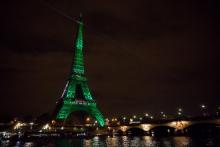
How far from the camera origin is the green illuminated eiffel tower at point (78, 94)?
10388 centimetres

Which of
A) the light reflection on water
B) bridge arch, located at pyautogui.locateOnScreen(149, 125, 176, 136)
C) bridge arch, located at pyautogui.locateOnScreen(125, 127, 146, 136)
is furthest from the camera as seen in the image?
bridge arch, located at pyautogui.locateOnScreen(125, 127, 146, 136)

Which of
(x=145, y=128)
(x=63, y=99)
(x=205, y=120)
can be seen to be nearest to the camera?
(x=205, y=120)

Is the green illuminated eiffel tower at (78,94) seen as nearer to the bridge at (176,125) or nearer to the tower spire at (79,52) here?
the tower spire at (79,52)

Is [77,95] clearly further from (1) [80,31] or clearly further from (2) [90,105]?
(1) [80,31]

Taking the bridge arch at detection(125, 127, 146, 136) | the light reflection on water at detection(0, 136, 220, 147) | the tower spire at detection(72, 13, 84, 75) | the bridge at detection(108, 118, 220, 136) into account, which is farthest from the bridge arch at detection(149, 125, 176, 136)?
the light reflection on water at detection(0, 136, 220, 147)

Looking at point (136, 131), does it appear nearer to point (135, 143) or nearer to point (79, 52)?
point (79, 52)

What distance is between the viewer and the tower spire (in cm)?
11306

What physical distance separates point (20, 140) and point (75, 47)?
47.6 meters

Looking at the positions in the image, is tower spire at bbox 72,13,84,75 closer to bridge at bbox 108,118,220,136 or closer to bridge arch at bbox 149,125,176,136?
bridge at bbox 108,118,220,136

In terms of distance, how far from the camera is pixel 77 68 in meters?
113

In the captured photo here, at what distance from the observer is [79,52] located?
11550cm

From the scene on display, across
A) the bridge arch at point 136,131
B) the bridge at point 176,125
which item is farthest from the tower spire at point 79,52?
the bridge arch at point 136,131

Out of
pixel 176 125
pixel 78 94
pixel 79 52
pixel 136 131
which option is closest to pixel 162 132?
pixel 136 131

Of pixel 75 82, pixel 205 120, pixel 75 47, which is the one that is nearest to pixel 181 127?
pixel 205 120
